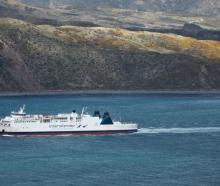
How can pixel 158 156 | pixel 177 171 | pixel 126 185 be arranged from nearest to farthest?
1. pixel 126 185
2. pixel 177 171
3. pixel 158 156

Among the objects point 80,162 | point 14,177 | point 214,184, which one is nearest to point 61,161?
point 80,162

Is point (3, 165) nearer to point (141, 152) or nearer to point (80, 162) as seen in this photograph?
point (80, 162)

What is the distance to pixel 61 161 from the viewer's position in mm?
186500

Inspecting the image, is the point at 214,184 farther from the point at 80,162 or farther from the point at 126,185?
the point at 80,162

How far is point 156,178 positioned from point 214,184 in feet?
35.9

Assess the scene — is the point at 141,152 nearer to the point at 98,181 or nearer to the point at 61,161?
the point at 61,161

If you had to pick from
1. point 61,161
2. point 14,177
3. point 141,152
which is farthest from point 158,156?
point 14,177

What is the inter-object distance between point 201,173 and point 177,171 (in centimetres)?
471

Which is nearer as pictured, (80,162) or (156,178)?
(156,178)

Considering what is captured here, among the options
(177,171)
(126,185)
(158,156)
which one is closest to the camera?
(126,185)

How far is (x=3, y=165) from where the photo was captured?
7160 inches

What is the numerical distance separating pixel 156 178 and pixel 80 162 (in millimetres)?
20907

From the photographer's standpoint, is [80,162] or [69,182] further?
[80,162]

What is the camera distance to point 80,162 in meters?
185
